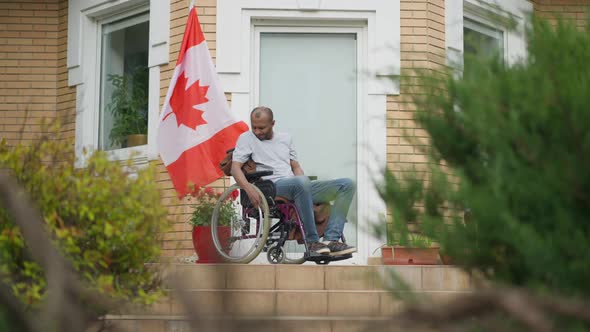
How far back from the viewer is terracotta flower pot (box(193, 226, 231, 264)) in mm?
7723

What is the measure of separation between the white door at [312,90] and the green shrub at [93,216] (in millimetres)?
4969

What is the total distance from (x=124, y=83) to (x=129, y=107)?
0.93 feet

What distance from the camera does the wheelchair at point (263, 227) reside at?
23.9ft

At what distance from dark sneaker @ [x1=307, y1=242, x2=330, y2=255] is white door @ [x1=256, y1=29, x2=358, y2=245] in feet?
5.85

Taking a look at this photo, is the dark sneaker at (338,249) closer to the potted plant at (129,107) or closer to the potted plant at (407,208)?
the potted plant at (129,107)

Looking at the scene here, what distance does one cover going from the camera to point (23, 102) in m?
10.4

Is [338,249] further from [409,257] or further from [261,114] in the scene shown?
[261,114]

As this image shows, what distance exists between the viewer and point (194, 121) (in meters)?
8.57

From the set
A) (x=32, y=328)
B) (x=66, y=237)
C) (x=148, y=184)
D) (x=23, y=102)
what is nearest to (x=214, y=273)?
(x=32, y=328)

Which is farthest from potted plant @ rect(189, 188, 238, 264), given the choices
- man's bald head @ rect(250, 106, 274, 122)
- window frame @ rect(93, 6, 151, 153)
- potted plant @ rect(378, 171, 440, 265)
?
potted plant @ rect(378, 171, 440, 265)

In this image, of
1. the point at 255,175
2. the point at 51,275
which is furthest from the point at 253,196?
the point at 51,275

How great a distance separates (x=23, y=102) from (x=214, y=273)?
958 centimetres

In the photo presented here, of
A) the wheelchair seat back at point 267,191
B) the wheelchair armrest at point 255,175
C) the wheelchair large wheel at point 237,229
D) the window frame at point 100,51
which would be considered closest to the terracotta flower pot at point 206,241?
the wheelchair large wheel at point 237,229

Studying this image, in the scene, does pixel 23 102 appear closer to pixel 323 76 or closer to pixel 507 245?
pixel 323 76
